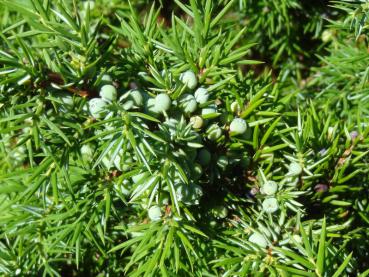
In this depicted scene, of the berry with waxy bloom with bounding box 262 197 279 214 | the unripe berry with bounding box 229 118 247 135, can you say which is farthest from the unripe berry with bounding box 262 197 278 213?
the unripe berry with bounding box 229 118 247 135

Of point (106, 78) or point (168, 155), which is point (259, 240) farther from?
point (106, 78)

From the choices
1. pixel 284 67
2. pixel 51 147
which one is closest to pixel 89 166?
pixel 51 147

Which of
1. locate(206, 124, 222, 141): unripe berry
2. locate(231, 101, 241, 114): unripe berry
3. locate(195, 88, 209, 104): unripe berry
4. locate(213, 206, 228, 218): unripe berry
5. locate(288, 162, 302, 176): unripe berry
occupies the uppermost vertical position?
locate(195, 88, 209, 104): unripe berry

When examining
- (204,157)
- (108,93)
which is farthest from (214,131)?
(108,93)

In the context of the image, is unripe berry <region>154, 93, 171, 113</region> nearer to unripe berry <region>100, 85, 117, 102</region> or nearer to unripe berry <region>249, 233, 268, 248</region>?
unripe berry <region>100, 85, 117, 102</region>

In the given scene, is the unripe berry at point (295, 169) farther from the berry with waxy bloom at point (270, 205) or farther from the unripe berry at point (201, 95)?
the unripe berry at point (201, 95)

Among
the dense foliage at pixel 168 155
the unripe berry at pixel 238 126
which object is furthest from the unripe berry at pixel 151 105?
the unripe berry at pixel 238 126
